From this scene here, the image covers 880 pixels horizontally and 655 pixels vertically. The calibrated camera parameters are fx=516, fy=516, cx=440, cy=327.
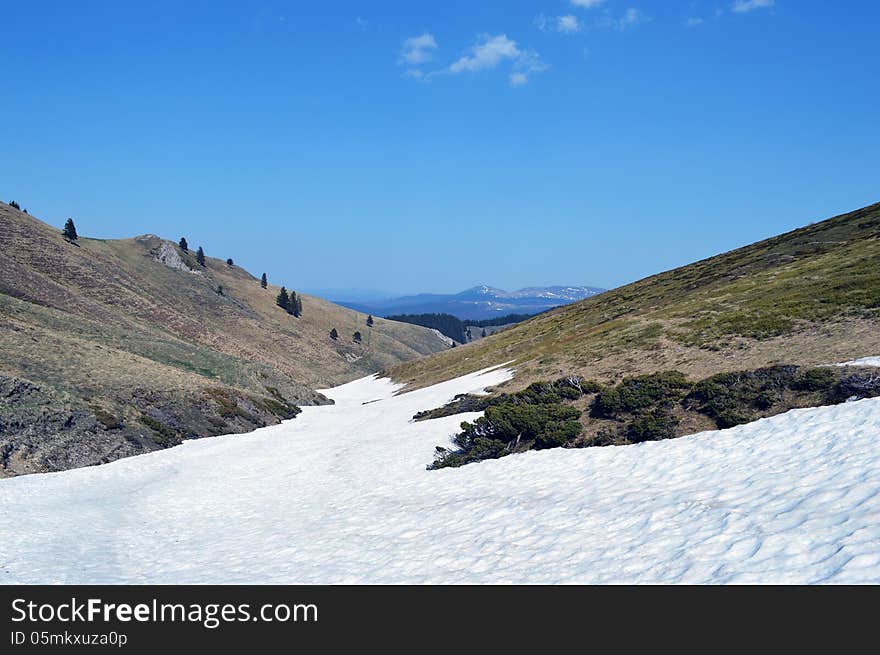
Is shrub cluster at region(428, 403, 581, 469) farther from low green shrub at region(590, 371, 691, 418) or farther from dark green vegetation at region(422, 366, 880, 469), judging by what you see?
low green shrub at region(590, 371, 691, 418)

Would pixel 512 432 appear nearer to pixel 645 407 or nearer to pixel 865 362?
pixel 645 407

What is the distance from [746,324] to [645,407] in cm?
1215

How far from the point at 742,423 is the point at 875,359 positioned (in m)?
5.99

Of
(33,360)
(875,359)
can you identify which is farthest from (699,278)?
(33,360)

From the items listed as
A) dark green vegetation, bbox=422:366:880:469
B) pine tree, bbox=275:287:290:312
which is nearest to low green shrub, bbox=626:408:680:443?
dark green vegetation, bbox=422:366:880:469

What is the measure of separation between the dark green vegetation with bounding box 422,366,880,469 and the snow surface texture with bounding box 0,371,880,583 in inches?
46.6

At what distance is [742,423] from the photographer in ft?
59.2

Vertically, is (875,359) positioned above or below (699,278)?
below

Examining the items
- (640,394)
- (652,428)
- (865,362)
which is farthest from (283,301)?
(865,362)

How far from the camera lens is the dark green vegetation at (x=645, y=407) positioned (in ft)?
60.2

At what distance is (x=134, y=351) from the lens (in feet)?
168

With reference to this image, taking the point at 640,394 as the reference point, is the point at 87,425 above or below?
above

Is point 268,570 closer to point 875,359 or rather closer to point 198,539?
point 198,539

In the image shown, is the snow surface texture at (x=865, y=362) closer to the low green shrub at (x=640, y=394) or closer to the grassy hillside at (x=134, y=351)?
the low green shrub at (x=640, y=394)
